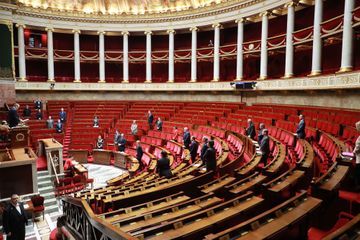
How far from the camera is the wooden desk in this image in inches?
591

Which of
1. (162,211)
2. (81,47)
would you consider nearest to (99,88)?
(81,47)

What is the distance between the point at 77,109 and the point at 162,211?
19143mm

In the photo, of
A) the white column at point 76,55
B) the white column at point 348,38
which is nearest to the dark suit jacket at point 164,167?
the white column at point 348,38

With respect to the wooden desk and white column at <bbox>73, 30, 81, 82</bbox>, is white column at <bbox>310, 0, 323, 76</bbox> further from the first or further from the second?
white column at <bbox>73, 30, 81, 82</bbox>

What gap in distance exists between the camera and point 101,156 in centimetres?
1527

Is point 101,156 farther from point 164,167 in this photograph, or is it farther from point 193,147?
point 164,167

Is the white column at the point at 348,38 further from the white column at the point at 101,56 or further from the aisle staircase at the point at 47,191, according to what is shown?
the white column at the point at 101,56

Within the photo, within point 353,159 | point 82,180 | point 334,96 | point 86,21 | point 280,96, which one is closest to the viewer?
point 353,159

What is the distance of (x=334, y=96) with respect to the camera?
12.1 meters

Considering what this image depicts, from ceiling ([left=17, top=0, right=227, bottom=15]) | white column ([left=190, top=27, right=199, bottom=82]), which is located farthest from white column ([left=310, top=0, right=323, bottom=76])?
ceiling ([left=17, top=0, right=227, bottom=15])

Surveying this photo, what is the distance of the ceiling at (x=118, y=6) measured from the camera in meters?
22.2

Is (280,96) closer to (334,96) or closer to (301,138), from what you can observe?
(334,96)

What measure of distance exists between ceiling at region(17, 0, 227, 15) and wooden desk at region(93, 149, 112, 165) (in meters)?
13.2

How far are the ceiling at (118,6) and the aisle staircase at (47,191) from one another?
1617 cm
